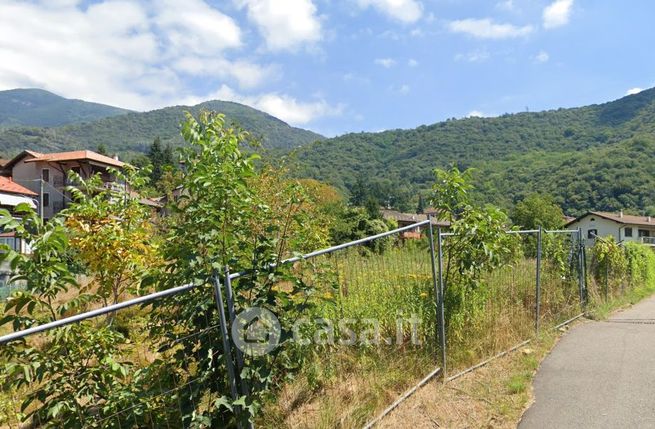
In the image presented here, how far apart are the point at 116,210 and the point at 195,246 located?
2806 millimetres

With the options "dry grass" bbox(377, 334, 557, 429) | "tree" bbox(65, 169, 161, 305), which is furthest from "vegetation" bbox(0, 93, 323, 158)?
"dry grass" bbox(377, 334, 557, 429)

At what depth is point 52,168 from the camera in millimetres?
41281

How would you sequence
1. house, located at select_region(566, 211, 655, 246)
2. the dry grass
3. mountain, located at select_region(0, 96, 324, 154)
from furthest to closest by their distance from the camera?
mountain, located at select_region(0, 96, 324, 154) → house, located at select_region(566, 211, 655, 246) → the dry grass

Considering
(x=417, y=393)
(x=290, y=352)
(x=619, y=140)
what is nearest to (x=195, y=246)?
(x=290, y=352)

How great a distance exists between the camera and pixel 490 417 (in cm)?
432

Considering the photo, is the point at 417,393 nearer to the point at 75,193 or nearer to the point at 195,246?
the point at 195,246

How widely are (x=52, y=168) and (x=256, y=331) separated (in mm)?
45112

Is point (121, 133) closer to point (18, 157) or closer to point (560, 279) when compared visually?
point (18, 157)

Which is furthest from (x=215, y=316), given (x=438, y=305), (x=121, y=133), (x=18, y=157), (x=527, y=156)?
(x=121, y=133)

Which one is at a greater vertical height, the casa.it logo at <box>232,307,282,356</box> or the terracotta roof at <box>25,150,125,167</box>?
the terracotta roof at <box>25,150,125,167</box>

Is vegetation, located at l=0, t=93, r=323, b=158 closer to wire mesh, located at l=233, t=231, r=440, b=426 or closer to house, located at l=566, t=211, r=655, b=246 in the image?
house, located at l=566, t=211, r=655, b=246

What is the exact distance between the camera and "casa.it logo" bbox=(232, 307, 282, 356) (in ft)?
9.80

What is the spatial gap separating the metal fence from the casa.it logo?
0.07 feet

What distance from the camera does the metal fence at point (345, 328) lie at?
2.87 metres
